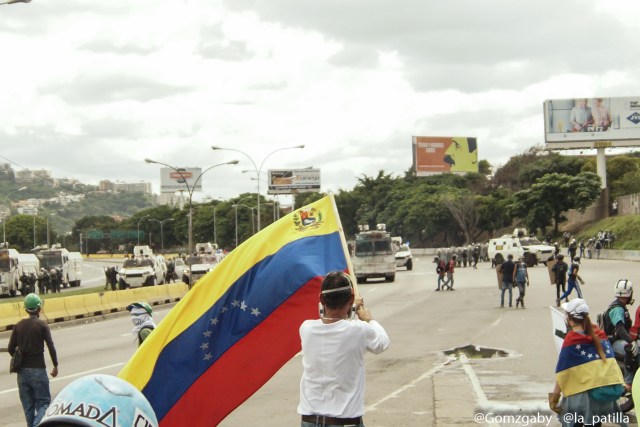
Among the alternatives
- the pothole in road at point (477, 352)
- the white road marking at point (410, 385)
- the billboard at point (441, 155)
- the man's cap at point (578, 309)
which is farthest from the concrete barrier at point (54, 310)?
the billboard at point (441, 155)

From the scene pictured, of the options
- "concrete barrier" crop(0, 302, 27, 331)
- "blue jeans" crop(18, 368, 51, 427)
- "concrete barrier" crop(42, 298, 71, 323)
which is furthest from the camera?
"concrete barrier" crop(42, 298, 71, 323)

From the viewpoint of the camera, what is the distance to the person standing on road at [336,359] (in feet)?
17.5

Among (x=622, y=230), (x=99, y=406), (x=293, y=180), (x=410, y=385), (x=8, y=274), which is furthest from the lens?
(x=293, y=180)

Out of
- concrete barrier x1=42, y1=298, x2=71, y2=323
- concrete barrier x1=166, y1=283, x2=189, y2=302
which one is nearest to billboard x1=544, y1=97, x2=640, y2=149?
concrete barrier x1=166, y1=283, x2=189, y2=302

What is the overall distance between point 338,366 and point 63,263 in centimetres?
6024

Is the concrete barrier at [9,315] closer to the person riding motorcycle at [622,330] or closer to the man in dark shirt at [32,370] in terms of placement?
the man in dark shirt at [32,370]

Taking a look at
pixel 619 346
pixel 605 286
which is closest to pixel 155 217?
pixel 605 286

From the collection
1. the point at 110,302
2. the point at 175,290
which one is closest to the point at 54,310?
the point at 110,302

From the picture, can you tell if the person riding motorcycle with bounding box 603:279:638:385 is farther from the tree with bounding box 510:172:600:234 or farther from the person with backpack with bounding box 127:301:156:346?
the tree with bounding box 510:172:600:234

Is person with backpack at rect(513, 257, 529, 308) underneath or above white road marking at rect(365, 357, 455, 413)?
above

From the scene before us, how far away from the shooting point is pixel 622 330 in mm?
10078

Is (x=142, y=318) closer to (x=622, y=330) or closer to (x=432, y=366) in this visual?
(x=622, y=330)

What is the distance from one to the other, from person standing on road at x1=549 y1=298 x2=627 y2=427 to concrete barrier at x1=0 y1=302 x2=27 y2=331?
23.0 m

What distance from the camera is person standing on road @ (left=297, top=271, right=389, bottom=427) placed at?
5340mm
